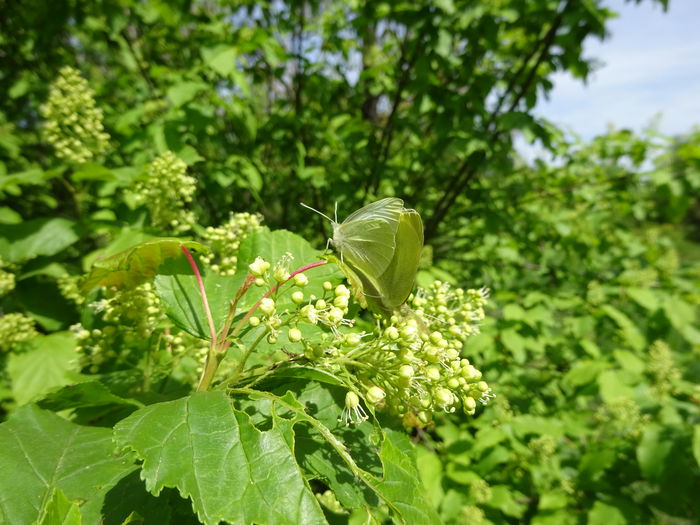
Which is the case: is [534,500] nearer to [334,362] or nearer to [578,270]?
[578,270]

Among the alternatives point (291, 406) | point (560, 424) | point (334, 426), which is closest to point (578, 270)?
point (560, 424)

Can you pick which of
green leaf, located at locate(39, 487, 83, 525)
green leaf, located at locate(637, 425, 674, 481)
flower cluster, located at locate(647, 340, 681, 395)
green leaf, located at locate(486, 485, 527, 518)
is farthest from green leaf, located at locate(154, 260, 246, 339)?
flower cluster, located at locate(647, 340, 681, 395)

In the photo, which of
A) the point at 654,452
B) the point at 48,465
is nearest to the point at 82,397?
the point at 48,465

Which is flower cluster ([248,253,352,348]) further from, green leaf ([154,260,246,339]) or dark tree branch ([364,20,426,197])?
dark tree branch ([364,20,426,197])

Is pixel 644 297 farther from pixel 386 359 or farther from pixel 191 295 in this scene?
pixel 191 295

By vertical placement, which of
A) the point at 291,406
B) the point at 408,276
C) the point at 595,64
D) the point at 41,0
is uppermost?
the point at 41,0

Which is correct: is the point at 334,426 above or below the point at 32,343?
above

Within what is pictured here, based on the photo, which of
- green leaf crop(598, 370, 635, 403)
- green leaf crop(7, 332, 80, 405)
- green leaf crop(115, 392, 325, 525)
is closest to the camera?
green leaf crop(115, 392, 325, 525)
